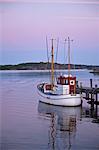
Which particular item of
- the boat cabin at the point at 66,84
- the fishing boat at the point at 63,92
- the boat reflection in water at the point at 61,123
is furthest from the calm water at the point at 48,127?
the boat cabin at the point at 66,84

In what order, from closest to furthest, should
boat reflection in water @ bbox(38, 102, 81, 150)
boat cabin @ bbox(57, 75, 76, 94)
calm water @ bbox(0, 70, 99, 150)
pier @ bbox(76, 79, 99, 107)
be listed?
1. calm water @ bbox(0, 70, 99, 150)
2. boat reflection in water @ bbox(38, 102, 81, 150)
3. boat cabin @ bbox(57, 75, 76, 94)
4. pier @ bbox(76, 79, 99, 107)

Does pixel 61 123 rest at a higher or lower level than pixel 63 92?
lower

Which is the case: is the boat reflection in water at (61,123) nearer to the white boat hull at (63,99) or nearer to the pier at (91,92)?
the white boat hull at (63,99)

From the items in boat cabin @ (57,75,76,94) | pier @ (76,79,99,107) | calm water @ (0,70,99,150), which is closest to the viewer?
calm water @ (0,70,99,150)

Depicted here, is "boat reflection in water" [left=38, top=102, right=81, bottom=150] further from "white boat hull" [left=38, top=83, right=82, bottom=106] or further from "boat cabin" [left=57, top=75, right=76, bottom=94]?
"boat cabin" [left=57, top=75, right=76, bottom=94]

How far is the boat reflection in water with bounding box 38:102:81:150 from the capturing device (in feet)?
12.5

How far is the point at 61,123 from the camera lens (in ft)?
17.2

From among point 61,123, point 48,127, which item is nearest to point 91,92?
point 61,123

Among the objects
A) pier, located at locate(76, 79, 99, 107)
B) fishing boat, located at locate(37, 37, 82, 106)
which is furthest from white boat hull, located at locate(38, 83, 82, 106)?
pier, located at locate(76, 79, 99, 107)

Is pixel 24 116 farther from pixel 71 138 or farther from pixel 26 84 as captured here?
pixel 26 84

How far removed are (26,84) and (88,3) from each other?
28.3 ft

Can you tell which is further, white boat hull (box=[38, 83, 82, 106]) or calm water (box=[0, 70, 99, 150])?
white boat hull (box=[38, 83, 82, 106])

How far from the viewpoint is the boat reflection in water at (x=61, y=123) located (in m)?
3.80

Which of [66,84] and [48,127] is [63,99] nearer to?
[66,84]
